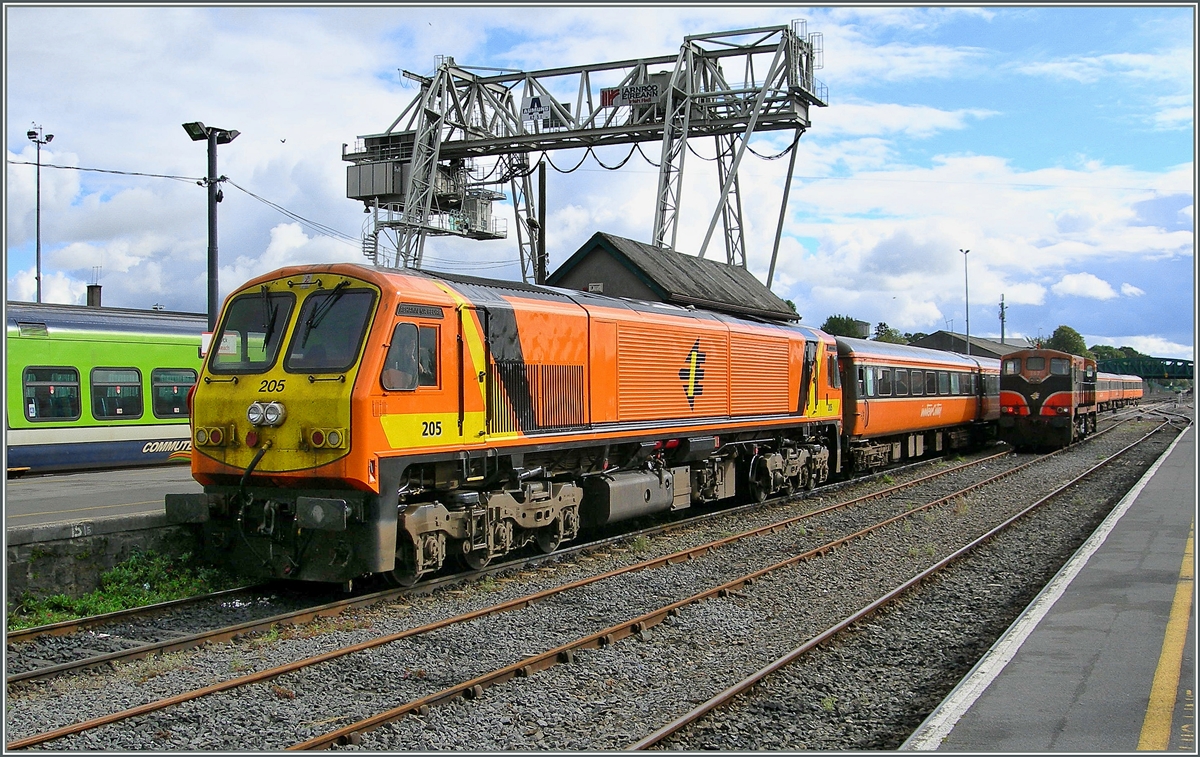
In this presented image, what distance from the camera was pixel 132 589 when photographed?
9625 mm

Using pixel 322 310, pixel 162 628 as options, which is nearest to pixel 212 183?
pixel 322 310

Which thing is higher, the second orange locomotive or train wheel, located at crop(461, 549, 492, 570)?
the second orange locomotive

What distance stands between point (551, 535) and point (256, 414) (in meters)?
4.21

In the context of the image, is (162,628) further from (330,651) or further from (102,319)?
(102,319)

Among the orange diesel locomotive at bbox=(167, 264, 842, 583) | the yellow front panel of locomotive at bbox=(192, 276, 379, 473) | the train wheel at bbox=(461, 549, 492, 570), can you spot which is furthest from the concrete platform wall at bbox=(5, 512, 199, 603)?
the train wheel at bbox=(461, 549, 492, 570)

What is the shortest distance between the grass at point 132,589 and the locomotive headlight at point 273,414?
212 cm

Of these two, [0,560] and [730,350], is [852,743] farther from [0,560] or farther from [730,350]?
[730,350]

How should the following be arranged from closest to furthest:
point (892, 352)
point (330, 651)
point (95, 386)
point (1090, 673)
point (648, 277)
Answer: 1. point (1090, 673)
2. point (330, 651)
3. point (648, 277)
4. point (95, 386)
5. point (892, 352)

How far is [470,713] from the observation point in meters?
6.51

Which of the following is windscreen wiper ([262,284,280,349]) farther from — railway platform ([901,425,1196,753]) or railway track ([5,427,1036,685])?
railway platform ([901,425,1196,753])

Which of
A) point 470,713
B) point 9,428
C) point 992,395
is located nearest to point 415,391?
point 470,713

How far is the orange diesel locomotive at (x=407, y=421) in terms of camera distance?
8.99m

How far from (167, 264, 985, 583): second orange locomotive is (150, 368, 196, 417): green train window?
10965 mm

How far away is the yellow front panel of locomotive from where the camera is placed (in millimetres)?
8914
